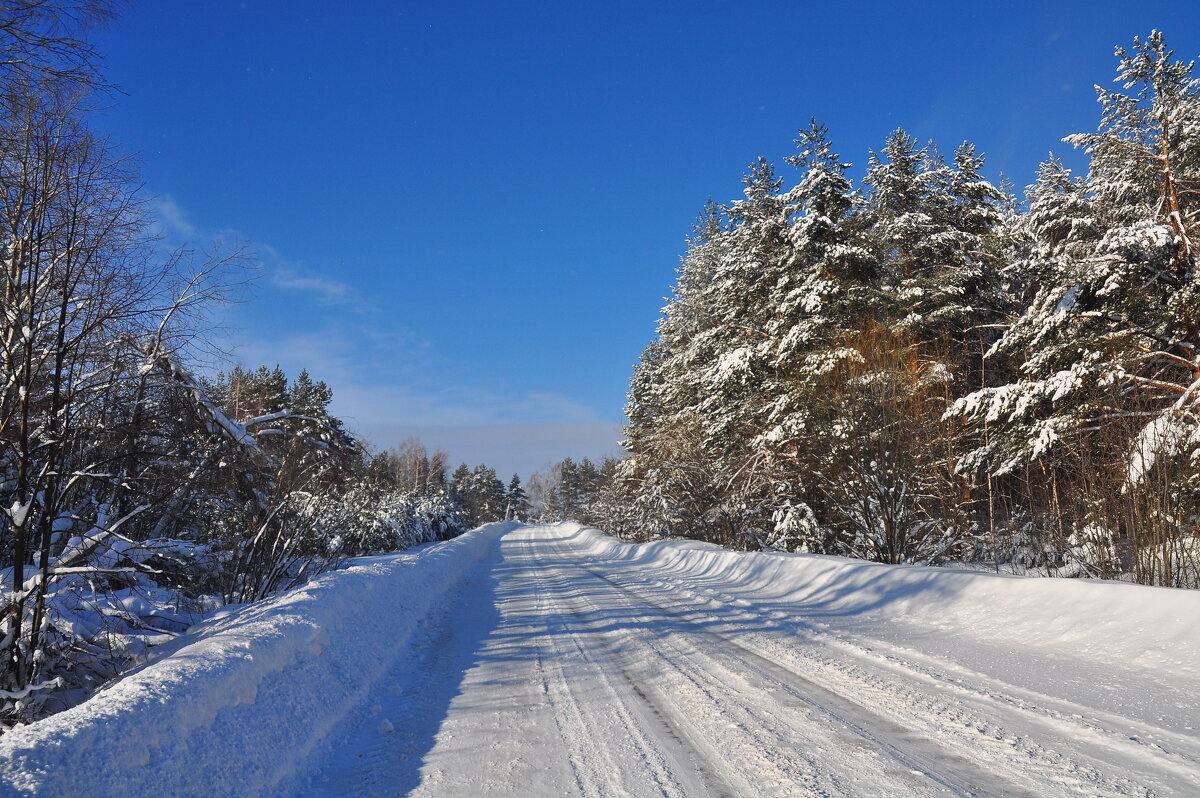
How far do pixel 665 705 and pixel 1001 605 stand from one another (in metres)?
4.88

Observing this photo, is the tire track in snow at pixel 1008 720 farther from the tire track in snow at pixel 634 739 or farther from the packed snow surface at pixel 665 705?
the tire track in snow at pixel 634 739

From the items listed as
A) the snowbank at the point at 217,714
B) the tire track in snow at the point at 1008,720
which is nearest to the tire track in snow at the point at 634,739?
the tire track in snow at the point at 1008,720

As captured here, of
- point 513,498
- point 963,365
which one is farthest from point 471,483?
point 963,365

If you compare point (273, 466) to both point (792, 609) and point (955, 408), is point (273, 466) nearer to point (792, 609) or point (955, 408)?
point (792, 609)

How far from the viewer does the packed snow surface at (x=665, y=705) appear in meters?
3.15

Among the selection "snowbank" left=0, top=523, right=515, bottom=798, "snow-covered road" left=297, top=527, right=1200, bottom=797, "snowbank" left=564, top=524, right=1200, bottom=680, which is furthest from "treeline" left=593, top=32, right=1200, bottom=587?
"snowbank" left=0, top=523, right=515, bottom=798

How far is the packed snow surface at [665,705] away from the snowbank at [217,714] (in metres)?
0.01

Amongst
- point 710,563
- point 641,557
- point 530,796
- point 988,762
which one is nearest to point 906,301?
point 710,563

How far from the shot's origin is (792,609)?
343 inches

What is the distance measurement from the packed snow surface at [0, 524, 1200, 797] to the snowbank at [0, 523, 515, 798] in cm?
1

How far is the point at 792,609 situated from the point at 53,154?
9.56m

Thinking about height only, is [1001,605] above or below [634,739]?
above

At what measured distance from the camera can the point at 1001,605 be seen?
6945 millimetres

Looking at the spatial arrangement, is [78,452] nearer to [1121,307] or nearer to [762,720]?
[762,720]
